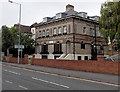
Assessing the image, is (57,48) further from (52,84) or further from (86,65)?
(52,84)

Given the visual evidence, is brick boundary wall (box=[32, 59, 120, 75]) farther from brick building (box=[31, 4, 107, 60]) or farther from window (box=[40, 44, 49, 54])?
window (box=[40, 44, 49, 54])

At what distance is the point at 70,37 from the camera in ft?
124

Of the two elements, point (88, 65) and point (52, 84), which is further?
point (88, 65)

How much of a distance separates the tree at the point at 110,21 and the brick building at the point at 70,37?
11616 millimetres

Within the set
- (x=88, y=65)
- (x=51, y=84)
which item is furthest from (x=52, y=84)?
(x=88, y=65)

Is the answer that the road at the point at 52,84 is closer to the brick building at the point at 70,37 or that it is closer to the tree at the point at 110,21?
the tree at the point at 110,21

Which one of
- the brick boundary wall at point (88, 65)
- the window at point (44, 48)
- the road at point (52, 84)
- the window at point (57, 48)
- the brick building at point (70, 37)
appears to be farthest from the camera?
the window at point (44, 48)

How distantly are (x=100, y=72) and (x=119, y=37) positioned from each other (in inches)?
185

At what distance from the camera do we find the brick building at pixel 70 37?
3788 cm

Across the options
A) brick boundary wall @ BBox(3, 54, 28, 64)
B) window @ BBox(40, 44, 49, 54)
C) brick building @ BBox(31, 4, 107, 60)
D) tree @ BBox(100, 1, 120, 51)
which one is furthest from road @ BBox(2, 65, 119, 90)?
window @ BBox(40, 44, 49, 54)

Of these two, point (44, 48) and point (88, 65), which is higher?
Answer: point (44, 48)

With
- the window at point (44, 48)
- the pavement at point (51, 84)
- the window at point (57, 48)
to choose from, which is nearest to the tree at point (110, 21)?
the pavement at point (51, 84)

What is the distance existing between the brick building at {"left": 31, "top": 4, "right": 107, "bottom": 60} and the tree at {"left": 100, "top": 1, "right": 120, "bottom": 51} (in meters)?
11.6

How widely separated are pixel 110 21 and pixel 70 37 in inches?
523
